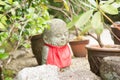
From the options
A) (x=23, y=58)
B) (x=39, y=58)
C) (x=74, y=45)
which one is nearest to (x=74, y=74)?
(x=39, y=58)

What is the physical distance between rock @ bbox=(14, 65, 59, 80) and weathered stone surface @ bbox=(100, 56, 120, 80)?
0.44 m

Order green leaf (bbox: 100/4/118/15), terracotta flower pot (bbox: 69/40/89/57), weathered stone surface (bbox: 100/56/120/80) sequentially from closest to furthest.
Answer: green leaf (bbox: 100/4/118/15)
weathered stone surface (bbox: 100/56/120/80)
terracotta flower pot (bbox: 69/40/89/57)

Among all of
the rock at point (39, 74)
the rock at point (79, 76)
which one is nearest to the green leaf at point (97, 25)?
the rock at point (39, 74)

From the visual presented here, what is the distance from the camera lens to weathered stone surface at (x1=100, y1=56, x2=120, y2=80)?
106 inches

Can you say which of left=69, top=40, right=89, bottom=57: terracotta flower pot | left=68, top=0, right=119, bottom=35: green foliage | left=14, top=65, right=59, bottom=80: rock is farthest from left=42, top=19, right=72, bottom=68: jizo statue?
left=68, top=0, right=119, bottom=35: green foliage

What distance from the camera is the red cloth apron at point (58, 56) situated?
3.62 metres

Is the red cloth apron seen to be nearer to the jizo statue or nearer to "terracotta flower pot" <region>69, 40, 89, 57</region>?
the jizo statue

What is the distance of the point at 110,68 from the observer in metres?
2.71

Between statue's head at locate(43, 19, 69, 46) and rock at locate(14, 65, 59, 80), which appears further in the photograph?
statue's head at locate(43, 19, 69, 46)

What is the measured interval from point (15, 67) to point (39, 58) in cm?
51

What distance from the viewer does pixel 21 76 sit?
2564 millimetres

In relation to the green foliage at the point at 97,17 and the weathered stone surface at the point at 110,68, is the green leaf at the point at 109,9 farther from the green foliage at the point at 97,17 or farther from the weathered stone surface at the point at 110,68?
the weathered stone surface at the point at 110,68

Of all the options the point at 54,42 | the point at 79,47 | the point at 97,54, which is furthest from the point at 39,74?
the point at 79,47

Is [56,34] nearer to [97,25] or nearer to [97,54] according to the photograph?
[97,54]
